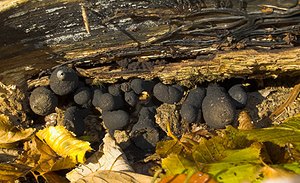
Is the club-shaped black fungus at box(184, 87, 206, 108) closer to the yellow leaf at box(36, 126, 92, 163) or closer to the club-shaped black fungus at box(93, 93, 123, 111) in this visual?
the club-shaped black fungus at box(93, 93, 123, 111)

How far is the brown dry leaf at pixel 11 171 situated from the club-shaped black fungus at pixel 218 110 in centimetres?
106

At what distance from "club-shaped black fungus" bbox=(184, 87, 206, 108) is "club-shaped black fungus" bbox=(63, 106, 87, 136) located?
647mm

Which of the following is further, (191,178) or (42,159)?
(42,159)

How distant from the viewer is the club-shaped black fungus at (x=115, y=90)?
2.71 m

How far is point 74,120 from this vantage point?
106 inches

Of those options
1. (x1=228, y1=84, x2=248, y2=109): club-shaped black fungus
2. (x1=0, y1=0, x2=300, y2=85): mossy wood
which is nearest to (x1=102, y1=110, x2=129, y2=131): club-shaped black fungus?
(x1=0, y1=0, x2=300, y2=85): mossy wood

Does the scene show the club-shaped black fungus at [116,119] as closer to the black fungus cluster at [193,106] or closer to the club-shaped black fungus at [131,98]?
the club-shaped black fungus at [131,98]

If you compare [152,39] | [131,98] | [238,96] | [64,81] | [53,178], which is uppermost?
[152,39]

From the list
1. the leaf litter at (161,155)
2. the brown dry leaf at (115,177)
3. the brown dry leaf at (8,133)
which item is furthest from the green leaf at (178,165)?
the brown dry leaf at (8,133)

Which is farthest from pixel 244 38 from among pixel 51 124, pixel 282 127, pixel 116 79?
pixel 51 124

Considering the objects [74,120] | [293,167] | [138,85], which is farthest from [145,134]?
[293,167]

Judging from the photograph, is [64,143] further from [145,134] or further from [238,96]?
[238,96]

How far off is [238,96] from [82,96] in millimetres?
946

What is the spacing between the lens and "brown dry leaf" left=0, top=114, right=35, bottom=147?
8.57 feet
